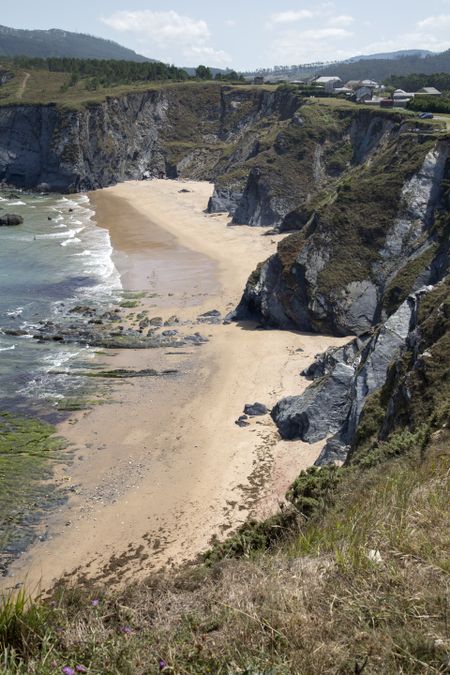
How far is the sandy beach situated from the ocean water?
2.68 meters

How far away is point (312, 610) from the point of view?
17.1 ft

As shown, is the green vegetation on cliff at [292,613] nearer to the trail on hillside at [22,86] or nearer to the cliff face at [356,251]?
the cliff face at [356,251]

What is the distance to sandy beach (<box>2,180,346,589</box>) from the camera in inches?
655

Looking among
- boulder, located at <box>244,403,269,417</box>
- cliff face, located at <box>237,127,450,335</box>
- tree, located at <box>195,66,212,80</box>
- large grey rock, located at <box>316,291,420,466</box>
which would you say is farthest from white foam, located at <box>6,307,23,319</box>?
tree, located at <box>195,66,212,80</box>

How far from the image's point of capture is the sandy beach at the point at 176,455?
1664 cm

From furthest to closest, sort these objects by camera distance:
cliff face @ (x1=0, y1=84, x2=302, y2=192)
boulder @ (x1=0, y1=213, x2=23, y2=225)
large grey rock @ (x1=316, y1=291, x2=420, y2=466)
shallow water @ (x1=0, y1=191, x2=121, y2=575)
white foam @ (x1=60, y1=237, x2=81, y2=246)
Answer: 1. cliff face @ (x1=0, y1=84, x2=302, y2=192)
2. boulder @ (x1=0, y1=213, x2=23, y2=225)
3. white foam @ (x1=60, y1=237, x2=81, y2=246)
4. shallow water @ (x1=0, y1=191, x2=121, y2=575)
5. large grey rock @ (x1=316, y1=291, x2=420, y2=466)

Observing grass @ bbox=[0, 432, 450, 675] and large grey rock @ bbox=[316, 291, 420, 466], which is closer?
grass @ bbox=[0, 432, 450, 675]

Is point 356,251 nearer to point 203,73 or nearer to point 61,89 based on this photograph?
point 61,89

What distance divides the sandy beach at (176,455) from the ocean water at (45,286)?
268 cm

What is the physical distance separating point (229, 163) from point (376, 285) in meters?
61.1

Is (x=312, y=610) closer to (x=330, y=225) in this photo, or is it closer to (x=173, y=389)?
(x=173, y=389)

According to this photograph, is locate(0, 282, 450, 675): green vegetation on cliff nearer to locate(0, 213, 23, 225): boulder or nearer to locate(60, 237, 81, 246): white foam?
locate(60, 237, 81, 246): white foam

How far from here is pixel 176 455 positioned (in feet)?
70.5

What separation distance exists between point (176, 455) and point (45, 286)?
25836 millimetres
